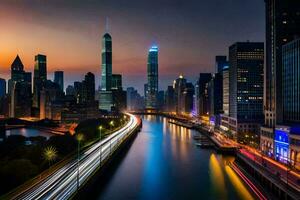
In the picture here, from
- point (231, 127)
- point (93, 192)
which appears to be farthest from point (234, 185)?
point (231, 127)

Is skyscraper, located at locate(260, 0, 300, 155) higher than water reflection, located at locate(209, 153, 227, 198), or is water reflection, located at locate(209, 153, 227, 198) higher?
skyscraper, located at locate(260, 0, 300, 155)

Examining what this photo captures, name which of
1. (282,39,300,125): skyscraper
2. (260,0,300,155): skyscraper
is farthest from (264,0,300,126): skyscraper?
(282,39,300,125): skyscraper

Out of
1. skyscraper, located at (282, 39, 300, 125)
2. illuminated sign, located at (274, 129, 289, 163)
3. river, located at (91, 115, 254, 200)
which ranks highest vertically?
skyscraper, located at (282, 39, 300, 125)

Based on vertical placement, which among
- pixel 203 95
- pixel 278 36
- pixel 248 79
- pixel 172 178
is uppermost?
pixel 278 36

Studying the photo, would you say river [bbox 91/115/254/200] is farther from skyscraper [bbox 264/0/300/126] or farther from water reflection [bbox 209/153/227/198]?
skyscraper [bbox 264/0/300/126]

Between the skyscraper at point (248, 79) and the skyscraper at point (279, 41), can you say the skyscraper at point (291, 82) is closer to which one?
the skyscraper at point (279, 41)

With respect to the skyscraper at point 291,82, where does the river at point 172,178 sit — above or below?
below

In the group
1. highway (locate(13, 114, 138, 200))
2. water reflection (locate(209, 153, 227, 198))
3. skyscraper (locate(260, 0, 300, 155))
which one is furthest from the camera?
skyscraper (locate(260, 0, 300, 155))

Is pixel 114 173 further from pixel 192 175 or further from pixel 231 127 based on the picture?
pixel 231 127

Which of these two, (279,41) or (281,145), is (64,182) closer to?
(281,145)

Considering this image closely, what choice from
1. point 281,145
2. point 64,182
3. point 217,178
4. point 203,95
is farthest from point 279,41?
point 203,95

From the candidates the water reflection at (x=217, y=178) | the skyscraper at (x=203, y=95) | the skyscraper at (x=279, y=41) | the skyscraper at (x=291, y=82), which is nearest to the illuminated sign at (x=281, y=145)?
the skyscraper at (x=291, y=82)
